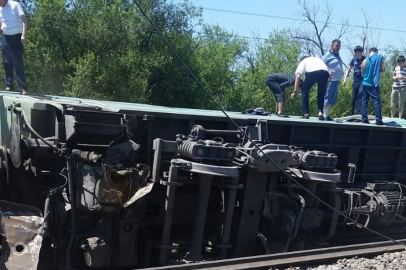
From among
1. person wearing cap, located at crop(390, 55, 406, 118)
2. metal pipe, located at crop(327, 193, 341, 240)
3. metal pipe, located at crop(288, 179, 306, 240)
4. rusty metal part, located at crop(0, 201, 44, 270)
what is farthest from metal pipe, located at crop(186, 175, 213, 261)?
person wearing cap, located at crop(390, 55, 406, 118)

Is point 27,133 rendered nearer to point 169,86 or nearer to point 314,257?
point 314,257

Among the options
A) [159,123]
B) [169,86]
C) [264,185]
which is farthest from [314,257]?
[169,86]

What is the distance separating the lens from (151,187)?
6.46 m

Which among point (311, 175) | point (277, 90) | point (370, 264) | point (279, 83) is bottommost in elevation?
point (370, 264)

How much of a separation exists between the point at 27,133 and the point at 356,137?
5.27 m

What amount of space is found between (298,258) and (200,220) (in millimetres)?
1209

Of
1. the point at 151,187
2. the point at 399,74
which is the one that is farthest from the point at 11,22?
the point at 399,74

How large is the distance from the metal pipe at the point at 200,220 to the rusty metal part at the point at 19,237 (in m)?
1.83

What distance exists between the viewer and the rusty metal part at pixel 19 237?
569cm

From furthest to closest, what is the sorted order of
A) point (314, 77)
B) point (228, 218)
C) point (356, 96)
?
point (356, 96) → point (314, 77) → point (228, 218)

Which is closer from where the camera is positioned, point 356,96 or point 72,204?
point 72,204

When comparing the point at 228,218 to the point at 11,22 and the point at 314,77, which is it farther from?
the point at 11,22

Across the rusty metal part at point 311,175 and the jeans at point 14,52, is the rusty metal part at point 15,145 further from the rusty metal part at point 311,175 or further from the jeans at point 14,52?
the rusty metal part at point 311,175

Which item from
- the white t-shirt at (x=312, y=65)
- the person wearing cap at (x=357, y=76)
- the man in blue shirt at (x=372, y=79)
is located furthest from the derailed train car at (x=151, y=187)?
the person wearing cap at (x=357, y=76)
